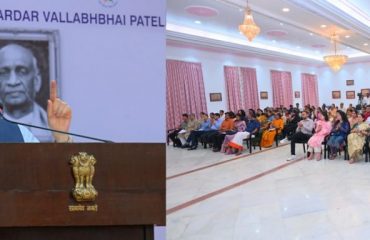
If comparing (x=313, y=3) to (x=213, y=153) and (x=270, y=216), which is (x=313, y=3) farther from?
(x=270, y=216)

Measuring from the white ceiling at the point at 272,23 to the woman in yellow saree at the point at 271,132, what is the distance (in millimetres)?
2846

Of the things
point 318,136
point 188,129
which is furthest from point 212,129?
point 318,136

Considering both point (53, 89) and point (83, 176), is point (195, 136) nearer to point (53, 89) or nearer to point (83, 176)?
point (53, 89)

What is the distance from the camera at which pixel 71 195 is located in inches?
45.6

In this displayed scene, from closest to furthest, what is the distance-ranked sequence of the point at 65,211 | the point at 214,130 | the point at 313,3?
1. the point at 65,211
2. the point at 313,3
3. the point at 214,130

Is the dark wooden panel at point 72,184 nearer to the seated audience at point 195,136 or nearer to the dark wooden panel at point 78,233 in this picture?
the dark wooden panel at point 78,233

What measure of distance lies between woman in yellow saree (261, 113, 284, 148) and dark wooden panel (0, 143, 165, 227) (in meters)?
8.95

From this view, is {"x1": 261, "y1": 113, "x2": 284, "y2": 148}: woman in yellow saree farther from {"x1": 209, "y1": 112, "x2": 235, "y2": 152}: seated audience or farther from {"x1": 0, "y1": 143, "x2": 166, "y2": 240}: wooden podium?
{"x1": 0, "y1": 143, "x2": 166, "y2": 240}: wooden podium

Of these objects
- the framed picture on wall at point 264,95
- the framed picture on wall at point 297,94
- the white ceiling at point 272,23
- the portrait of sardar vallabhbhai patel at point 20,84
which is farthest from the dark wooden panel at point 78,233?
the framed picture on wall at point 297,94

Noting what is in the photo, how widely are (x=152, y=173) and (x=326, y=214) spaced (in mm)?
3414

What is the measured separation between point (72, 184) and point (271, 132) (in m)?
9.20

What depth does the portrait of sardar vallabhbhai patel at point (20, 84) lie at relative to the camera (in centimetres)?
258

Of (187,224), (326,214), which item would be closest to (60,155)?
(187,224)

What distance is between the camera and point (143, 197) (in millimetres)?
1178
